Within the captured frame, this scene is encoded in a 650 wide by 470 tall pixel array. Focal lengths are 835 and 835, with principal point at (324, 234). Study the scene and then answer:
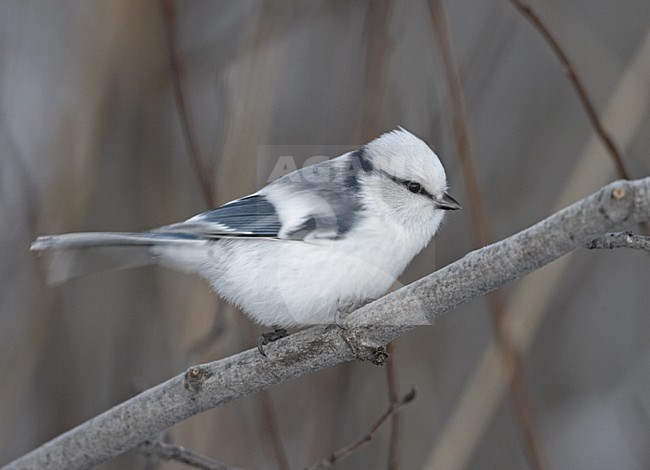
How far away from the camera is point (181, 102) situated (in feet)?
3.45

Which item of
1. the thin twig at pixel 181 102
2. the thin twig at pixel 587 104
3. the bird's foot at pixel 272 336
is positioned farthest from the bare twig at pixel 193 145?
the thin twig at pixel 587 104

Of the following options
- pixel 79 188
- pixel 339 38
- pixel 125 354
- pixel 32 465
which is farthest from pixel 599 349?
pixel 32 465

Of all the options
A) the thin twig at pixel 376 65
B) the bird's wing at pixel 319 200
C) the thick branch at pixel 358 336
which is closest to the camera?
the thick branch at pixel 358 336

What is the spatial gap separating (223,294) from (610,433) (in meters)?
1.22

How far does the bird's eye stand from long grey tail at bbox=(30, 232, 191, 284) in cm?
27

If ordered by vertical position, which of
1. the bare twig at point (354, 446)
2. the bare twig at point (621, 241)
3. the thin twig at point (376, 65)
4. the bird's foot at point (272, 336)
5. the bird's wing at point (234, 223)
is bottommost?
the bare twig at point (354, 446)

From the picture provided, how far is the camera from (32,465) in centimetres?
91

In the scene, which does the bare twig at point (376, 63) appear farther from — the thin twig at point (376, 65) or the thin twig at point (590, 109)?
the thin twig at point (590, 109)

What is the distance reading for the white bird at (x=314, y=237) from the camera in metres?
0.94

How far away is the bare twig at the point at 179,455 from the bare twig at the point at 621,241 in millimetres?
440

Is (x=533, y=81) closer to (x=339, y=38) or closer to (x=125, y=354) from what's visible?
(x=339, y=38)

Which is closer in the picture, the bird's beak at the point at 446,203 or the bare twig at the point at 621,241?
the bare twig at the point at 621,241

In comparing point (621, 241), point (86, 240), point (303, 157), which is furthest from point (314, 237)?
point (303, 157)

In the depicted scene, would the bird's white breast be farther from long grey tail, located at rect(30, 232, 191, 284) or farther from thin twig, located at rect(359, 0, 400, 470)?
thin twig, located at rect(359, 0, 400, 470)
